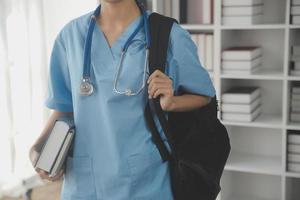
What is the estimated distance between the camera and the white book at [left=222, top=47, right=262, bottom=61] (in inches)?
94.4

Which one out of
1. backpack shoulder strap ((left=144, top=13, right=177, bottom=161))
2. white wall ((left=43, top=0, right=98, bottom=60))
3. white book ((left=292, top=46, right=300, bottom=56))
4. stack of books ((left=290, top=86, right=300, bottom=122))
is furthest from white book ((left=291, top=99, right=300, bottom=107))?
white wall ((left=43, top=0, right=98, bottom=60))

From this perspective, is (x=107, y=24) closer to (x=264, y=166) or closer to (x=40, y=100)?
(x=264, y=166)

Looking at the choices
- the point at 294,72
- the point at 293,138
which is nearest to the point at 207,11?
the point at 294,72

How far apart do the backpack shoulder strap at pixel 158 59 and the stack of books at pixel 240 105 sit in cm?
139

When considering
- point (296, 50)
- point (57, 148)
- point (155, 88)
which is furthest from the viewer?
point (296, 50)

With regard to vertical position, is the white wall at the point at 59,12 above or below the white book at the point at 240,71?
above

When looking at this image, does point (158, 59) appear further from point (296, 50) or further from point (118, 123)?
point (296, 50)

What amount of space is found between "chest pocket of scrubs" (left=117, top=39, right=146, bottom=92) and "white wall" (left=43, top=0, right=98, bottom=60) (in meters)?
2.47

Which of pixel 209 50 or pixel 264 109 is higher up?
pixel 209 50

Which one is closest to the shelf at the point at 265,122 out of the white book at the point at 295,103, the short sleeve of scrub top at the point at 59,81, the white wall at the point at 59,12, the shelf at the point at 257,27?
the white book at the point at 295,103

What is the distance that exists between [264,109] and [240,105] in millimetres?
284

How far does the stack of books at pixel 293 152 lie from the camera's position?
240 cm

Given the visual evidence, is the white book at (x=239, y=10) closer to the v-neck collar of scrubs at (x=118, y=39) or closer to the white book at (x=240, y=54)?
the white book at (x=240, y=54)

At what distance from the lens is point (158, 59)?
109 centimetres
